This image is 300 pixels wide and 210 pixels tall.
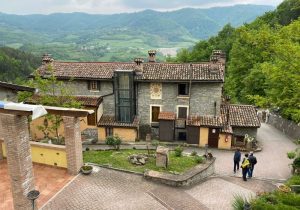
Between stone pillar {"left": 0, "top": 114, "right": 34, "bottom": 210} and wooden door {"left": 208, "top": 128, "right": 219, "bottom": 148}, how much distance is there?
17.8m

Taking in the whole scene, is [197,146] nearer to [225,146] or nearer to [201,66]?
[225,146]

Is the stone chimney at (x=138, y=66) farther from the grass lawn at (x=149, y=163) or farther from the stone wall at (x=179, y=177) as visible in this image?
the stone wall at (x=179, y=177)

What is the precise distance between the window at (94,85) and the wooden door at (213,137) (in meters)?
11.5

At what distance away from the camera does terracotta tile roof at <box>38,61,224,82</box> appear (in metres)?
25.9

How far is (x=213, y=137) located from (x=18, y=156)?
18692 mm

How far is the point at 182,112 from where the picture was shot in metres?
27.3

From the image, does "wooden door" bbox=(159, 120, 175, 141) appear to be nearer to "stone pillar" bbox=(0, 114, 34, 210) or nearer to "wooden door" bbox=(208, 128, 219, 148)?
"wooden door" bbox=(208, 128, 219, 148)

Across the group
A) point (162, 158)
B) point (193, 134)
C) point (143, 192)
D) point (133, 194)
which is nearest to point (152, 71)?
point (193, 134)

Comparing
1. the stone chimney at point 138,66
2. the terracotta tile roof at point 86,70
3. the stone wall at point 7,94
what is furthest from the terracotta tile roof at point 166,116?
the stone wall at point 7,94

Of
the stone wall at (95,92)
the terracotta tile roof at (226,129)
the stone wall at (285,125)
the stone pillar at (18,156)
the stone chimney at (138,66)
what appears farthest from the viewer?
the stone wall at (285,125)

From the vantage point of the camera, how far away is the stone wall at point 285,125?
28.8m

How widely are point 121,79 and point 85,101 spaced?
402cm

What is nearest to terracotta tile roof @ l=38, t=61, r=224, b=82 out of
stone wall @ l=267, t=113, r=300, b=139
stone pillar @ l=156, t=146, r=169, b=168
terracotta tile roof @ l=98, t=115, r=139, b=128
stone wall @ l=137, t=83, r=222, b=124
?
stone wall @ l=137, t=83, r=222, b=124

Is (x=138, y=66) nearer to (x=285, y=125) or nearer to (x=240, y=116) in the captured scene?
(x=240, y=116)
